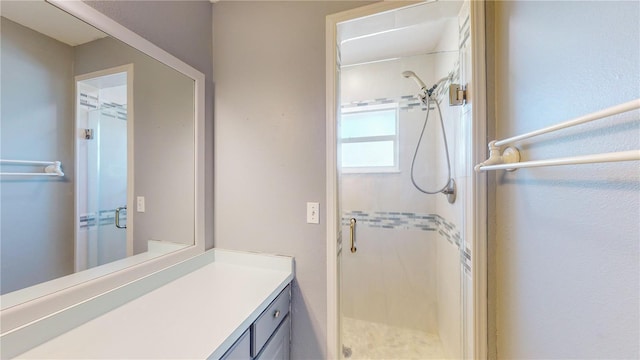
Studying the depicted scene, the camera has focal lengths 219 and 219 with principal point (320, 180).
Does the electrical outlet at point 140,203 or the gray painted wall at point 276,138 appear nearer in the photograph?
the electrical outlet at point 140,203

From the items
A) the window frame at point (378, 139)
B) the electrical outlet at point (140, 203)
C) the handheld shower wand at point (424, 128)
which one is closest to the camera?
the electrical outlet at point (140, 203)

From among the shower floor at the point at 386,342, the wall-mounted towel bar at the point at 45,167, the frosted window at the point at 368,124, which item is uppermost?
the frosted window at the point at 368,124

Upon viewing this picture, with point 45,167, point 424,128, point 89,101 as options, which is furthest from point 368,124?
point 45,167

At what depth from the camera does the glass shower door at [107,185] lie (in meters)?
0.87

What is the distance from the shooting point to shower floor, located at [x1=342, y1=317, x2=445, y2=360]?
1574mm

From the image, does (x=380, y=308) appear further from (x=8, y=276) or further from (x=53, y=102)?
(x=53, y=102)

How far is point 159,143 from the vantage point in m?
1.16

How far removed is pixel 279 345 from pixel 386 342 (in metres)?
1.04

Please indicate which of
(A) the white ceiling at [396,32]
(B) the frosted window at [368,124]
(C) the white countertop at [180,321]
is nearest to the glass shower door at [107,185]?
(C) the white countertop at [180,321]

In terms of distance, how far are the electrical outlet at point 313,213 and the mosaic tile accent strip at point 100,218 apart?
85 cm

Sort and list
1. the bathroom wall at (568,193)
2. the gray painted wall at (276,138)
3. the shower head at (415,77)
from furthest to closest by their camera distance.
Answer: the shower head at (415,77) < the gray painted wall at (276,138) < the bathroom wall at (568,193)

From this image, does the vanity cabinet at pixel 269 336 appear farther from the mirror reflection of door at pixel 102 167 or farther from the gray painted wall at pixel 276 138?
the mirror reflection of door at pixel 102 167

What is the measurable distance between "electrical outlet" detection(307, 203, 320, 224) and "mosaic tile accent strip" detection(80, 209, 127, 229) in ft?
2.79

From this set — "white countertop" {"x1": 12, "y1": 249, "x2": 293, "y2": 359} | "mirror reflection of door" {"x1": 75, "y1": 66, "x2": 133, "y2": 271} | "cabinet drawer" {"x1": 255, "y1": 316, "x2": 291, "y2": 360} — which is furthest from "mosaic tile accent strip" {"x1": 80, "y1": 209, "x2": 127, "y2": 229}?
"cabinet drawer" {"x1": 255, "y1": 316, "x2": 291, "y2": 360}
